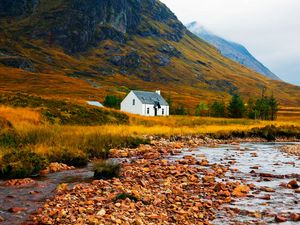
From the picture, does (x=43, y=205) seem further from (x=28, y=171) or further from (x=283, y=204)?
(x=283, y=204)

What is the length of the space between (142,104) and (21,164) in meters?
80.5

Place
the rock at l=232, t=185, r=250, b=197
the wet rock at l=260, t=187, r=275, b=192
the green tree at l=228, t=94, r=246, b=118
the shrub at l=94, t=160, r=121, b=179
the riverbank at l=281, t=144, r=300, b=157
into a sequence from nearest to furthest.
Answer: the rock at l=232, t=185, r=250, b=197, the wet rock at l=260, t=187, r=275, b=192, the shrub at l=94, t=160, r=121, b=179, the riverbank at l=281, t=144, r=300, b=157, the green tree at l=228, t=94, r=246, b=118

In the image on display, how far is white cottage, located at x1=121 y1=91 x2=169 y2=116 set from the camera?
101 metres

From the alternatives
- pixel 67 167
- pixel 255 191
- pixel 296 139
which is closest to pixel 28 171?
pixel 67 167

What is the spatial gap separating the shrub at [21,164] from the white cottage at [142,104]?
256ft

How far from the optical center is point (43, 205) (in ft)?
47.9

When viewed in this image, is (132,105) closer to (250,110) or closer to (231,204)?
(250,110)

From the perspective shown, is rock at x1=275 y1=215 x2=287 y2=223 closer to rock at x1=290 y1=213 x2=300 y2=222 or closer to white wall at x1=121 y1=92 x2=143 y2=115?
rock at x1=290 y1=213 x2=300 y2=222

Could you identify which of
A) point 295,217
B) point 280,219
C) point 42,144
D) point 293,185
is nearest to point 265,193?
point 293,185

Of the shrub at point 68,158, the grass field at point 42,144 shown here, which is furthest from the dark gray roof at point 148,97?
the shrub at point 68,158

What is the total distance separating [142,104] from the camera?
101 metres

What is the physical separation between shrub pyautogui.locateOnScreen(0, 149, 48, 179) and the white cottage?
77.9 meters

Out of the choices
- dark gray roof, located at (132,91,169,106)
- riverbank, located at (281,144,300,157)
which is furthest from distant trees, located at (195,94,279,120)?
riverbank, located at (281,144,300,157)

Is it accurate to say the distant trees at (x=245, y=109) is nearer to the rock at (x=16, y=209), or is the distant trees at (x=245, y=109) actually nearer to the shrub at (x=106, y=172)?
the shrub at (x=106, y=172)
